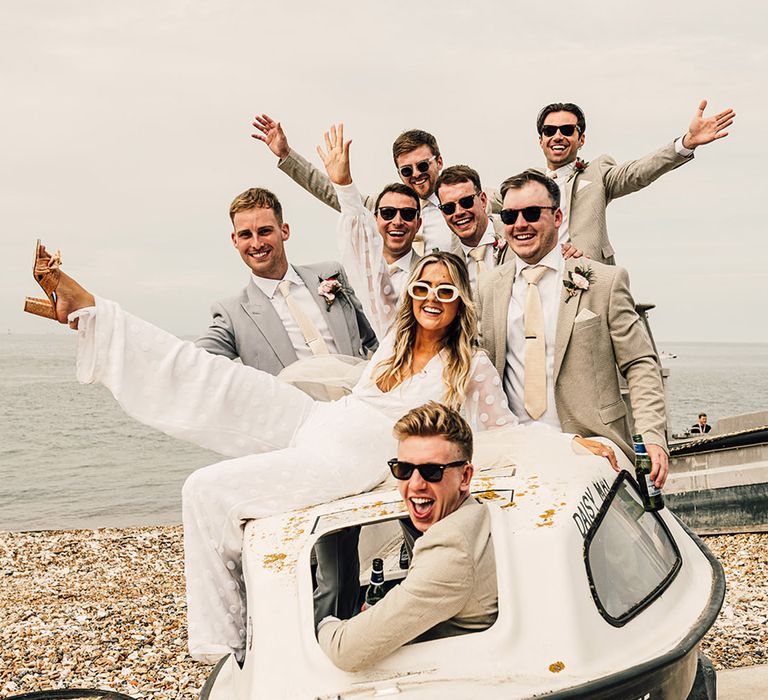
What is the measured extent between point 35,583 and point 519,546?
8.21 meters

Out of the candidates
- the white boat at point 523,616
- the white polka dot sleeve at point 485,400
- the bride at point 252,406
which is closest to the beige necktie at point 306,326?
the bride at point 252,406

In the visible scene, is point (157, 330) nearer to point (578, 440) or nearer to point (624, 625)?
point (578, 440)

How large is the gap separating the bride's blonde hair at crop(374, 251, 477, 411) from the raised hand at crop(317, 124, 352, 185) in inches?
52.0

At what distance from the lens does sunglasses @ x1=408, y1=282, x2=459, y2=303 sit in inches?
159

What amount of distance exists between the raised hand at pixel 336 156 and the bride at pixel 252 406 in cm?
134

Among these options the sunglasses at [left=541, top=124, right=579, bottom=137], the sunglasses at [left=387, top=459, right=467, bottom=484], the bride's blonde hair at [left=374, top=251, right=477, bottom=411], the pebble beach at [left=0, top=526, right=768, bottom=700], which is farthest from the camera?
the pebble beach at [left=0, top=526, right=768, bottom=700]

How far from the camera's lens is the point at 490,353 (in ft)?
15.5

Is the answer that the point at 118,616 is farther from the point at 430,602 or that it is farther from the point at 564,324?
the point at 430,602

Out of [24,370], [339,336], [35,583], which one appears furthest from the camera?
[24,370]

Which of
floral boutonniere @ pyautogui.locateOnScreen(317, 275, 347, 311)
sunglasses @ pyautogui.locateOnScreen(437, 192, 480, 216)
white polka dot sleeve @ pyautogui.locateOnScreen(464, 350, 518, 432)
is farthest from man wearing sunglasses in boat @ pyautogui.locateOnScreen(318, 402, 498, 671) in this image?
sunglasses @ pyautogui.locateOnScreen(437, 192, 480, 216)

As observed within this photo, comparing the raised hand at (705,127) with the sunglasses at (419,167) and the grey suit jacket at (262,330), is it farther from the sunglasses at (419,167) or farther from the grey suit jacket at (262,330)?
the grey suit jacket at (262,330)

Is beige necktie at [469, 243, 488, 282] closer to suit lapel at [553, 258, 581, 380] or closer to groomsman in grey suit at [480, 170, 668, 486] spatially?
groomsman in grey suit at [480, 170, 668, 486]

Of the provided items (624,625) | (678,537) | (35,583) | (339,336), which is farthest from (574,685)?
(35,583)

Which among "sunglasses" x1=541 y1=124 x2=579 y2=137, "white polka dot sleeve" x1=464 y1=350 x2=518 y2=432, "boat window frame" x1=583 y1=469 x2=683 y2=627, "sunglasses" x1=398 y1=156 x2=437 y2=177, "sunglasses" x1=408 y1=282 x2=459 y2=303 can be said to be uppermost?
"sunglasses" x1=541 y1=124 x2=579 y2=137
